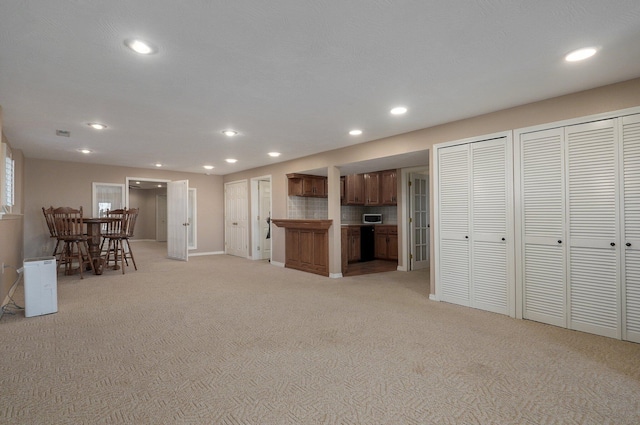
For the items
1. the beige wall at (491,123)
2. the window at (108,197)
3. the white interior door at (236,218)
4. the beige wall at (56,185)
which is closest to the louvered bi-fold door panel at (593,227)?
the beige wall at (491,123)

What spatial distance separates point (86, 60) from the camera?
2385mm

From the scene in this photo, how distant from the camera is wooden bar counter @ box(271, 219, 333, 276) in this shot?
5867 mm

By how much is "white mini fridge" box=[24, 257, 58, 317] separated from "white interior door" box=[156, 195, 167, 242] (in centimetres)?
1024

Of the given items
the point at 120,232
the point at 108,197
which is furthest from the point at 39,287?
the point at 108,197

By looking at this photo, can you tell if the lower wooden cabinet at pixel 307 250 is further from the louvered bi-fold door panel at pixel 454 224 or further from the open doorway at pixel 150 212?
the open doorway at pixel 150 212

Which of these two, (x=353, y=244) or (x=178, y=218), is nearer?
(x=353, y=244)

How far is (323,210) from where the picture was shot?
25.4 ft

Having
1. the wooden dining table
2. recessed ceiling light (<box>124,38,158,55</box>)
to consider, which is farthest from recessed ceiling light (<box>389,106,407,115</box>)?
the wooden dining table

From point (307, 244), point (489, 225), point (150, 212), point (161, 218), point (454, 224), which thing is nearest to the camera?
point (489, 225)

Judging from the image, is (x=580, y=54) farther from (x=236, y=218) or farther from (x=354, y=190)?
(x=236, y=218)

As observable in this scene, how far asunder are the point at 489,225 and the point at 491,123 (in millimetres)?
1166

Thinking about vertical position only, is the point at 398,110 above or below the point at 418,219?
above

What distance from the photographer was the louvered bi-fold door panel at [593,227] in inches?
113

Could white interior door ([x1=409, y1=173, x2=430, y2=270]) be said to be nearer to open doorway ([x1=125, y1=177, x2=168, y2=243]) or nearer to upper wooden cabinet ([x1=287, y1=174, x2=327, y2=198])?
upper wooden cabinet ([x1=287, y1=174, x2=327, y2=198])
